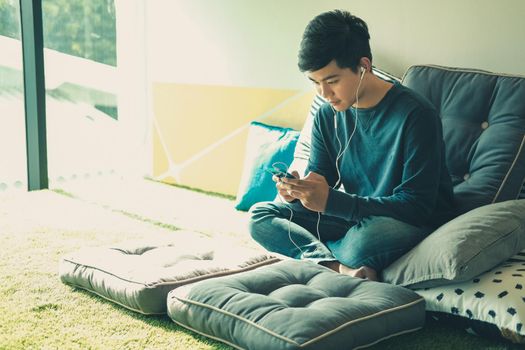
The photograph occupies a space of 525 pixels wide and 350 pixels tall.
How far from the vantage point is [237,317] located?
175cm

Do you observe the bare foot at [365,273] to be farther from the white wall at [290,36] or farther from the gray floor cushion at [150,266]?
the white wall at [290,36]

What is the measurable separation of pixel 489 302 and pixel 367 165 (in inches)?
25.8

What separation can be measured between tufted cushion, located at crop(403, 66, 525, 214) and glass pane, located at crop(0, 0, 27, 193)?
2.37 meters

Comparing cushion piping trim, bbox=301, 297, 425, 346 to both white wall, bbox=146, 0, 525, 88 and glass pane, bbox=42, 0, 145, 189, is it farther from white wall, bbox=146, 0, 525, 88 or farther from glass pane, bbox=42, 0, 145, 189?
glass pane, bbox=42, 0, 145, 189

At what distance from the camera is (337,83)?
213cm

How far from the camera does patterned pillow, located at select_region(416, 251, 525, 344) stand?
5.80 feet

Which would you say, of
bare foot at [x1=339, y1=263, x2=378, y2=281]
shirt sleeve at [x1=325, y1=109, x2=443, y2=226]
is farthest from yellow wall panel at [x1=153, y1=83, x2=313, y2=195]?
bare foot at [x1=339, y1=263, x2=378, y2=281]

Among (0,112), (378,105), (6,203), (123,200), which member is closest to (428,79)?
(378,105)

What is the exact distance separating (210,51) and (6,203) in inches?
56.1

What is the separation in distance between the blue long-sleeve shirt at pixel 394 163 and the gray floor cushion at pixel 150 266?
0.40 meters

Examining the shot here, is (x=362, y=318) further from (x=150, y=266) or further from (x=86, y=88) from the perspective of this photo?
(x=86, y=88)

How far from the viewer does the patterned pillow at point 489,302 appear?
177cm

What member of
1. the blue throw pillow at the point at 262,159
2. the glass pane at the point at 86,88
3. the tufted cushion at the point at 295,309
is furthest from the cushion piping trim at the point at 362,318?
the glass pane at the point at 86,88

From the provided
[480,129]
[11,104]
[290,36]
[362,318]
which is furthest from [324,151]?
[11,104]
